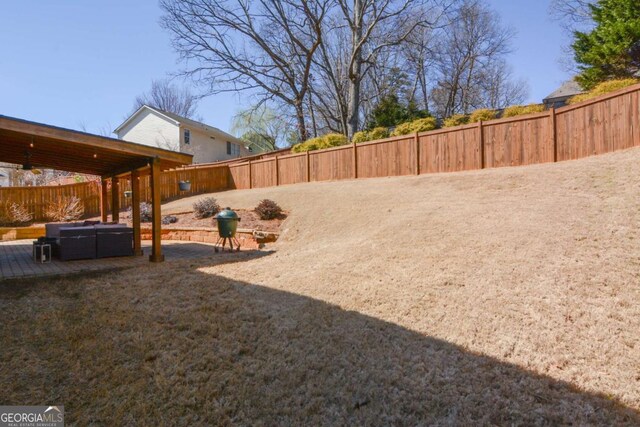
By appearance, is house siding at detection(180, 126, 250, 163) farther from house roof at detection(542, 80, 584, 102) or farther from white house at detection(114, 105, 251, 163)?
house roof at detection(542, 80, 584, 102)

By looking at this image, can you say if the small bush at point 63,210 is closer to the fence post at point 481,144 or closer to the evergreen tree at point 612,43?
the fence post at point 481,144

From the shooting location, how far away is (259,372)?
2.80m

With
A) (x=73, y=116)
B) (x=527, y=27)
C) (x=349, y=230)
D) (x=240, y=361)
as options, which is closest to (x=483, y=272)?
(x=240, y=361)

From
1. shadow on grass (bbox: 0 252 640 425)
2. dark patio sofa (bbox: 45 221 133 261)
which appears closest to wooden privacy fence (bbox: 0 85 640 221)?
shadow on grass (bbox: 0 252 640 425)

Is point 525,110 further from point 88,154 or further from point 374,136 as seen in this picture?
point 88,154

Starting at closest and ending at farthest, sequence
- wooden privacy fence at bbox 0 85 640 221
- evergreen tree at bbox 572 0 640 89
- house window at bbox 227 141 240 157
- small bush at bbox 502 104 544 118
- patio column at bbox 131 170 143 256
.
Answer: patio column at bbox 131 170 143 256 → wooden privacy fence at bbox 0 85 640 221 → small bush at bbox 502 104 544 118 → evergreen tree at bbox 572 0 640 89 → house window at bbox 227 141 240 157

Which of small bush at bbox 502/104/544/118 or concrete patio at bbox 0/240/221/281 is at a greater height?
small bush at bbox 502/104/544/118

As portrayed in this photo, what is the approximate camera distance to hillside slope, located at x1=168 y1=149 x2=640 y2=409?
10.0 feet

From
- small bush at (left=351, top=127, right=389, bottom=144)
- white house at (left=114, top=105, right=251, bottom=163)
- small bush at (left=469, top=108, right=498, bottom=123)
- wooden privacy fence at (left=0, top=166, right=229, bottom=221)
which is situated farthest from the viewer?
white house at (left=114, top=105, right=251, bottom=163)

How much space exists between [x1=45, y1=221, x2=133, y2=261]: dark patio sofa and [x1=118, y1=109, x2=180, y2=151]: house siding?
18.4 m

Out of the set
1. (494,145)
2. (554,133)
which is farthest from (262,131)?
(554,133)

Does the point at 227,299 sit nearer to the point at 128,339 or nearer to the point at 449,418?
the point at 128,339

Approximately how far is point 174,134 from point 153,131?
2218 mm

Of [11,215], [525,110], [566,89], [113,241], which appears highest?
[566,89]
